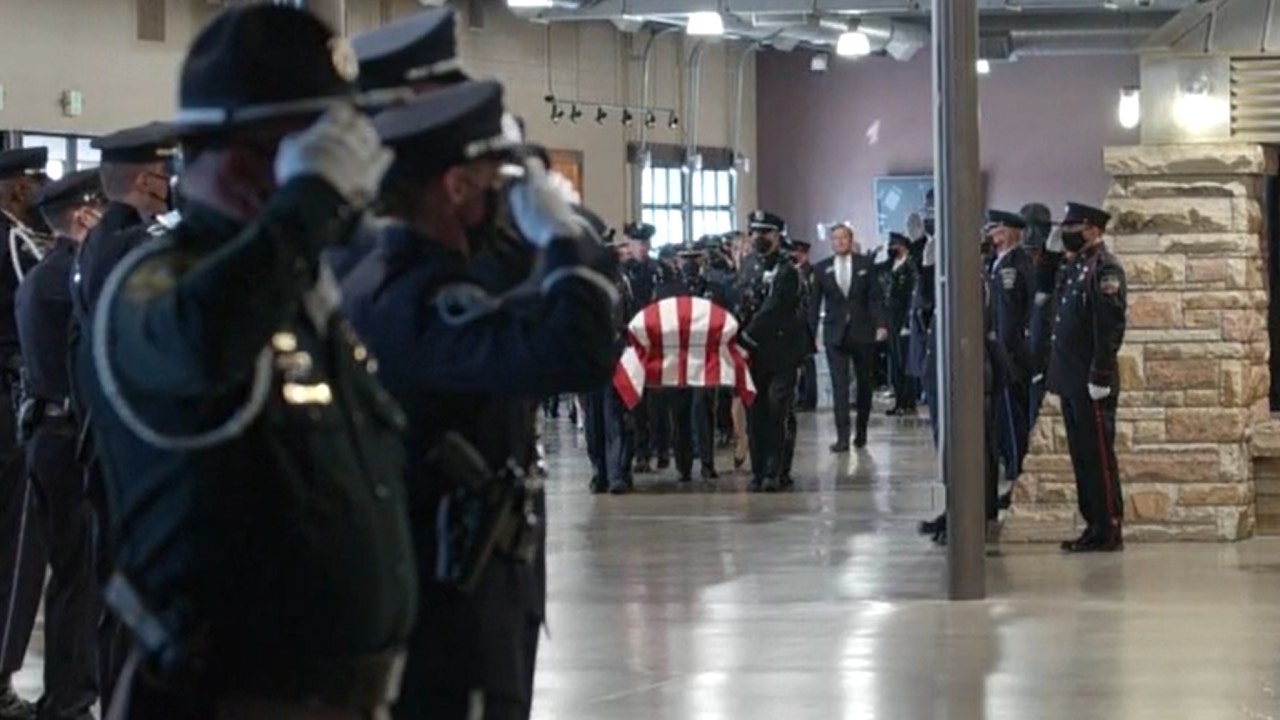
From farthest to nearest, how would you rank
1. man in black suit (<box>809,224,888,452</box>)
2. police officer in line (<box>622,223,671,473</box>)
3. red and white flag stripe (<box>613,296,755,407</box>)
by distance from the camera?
man in black suit (<box>809,224,888,452</box>)
police officer in line (<box>622,223,671,473</box>)
red and white flag stripe (<box>613,296,755,407</box>)

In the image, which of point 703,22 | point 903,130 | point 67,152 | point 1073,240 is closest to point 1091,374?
point 1073,240

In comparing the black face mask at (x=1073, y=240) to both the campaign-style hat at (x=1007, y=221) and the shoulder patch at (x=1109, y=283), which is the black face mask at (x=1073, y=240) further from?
the campaign-style hat at (x=1007, y=221)

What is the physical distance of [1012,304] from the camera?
16.8m

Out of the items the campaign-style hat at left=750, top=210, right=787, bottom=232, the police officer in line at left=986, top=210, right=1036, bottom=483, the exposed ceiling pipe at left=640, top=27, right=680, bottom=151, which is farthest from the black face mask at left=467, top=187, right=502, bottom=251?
the exposed ceiling pipe at left=640, top=27, right=680, bottom=151

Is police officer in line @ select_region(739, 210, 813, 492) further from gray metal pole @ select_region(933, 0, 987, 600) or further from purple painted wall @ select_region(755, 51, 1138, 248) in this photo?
purple painted wall @ select_region(755, 51, 1138, 248)

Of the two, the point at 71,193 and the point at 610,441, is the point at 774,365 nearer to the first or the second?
the point at 610,441

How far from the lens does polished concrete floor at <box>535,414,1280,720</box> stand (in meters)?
10.2

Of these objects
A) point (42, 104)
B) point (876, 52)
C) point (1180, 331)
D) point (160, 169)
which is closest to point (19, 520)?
point (160, 169)

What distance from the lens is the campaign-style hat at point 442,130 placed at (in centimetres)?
544

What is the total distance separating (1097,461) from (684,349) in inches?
234

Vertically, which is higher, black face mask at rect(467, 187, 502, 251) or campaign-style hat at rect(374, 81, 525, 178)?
campaign-style hat at rect(374, 81, 525, 178)

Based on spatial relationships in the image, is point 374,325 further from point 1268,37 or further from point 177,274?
point 1268,37

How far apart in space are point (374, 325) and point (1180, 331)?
11.0 meters

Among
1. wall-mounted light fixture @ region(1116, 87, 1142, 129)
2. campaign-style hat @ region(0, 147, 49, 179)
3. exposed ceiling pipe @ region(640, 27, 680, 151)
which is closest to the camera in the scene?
campaign-style hat @ region(0, 147, 49, 179)
